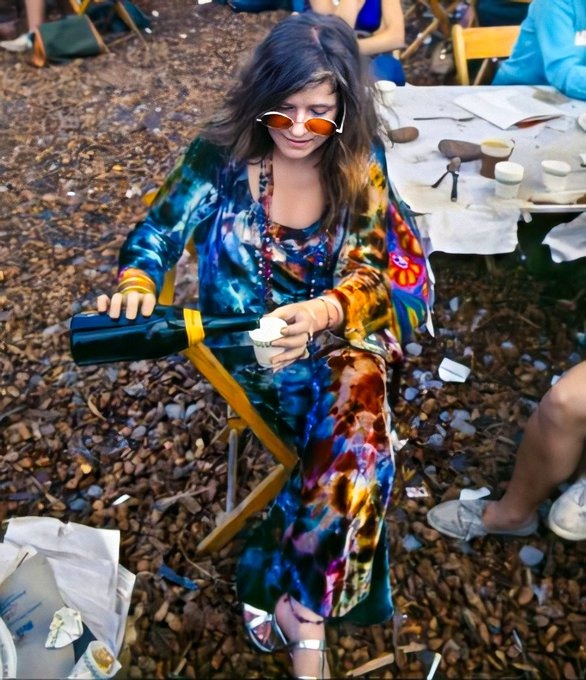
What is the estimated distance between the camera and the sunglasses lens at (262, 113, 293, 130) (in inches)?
69.7

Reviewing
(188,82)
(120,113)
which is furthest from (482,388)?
(188,82)

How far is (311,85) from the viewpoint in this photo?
5.79 feet

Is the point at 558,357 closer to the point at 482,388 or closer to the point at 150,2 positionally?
the point at 482,388

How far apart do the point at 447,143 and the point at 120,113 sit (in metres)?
3.15

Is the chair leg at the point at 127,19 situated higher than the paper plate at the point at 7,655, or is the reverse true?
the paper plate at the point at 7,655

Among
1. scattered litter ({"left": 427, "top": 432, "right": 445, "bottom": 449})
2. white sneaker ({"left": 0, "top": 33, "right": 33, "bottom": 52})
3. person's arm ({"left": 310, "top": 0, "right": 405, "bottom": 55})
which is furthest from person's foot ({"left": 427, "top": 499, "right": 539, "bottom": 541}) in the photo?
white sneaker ({"left": 0, "top": 33, "right": 33, "bottom": 52})

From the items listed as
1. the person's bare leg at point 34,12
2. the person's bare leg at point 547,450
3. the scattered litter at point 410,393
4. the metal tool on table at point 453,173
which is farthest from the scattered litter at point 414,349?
the person's bare leg at point 34,12

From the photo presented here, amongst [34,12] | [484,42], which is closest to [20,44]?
[34,12]

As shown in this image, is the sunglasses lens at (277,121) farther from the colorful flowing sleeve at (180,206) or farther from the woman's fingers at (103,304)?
the woman's fingers at (103,304)

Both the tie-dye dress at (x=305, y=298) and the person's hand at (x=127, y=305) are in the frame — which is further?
the tie-dye dress at (x=305, y=298)

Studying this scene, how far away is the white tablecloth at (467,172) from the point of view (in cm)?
254

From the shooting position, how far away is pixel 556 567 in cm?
229

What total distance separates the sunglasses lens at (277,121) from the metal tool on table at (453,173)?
3.24ft

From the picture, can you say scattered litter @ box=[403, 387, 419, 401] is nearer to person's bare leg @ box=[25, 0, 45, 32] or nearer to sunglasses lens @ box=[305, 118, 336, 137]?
sunglasses lens @ box=[305, 118, 336, 137]
